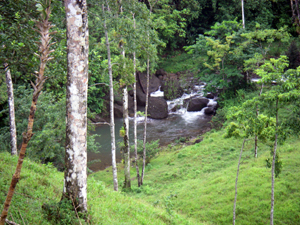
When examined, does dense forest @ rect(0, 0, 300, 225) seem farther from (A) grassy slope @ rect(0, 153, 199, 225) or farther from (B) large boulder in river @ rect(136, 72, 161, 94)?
(B) large boulder in river @ rect(136, 72, 161, 94)

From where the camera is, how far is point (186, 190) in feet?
38.4

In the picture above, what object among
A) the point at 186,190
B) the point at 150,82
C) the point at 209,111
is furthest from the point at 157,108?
the point at 186,190

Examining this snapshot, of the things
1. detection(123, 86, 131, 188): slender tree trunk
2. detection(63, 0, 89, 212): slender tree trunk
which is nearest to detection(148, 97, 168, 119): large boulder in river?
detection(123, 86, 131, 188): slender tree trunk

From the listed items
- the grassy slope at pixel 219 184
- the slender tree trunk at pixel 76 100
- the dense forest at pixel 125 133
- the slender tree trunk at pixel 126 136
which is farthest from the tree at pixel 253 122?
the slender tree trunk at pixel 76 100

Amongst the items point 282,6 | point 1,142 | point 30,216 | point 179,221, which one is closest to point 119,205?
point 179,221

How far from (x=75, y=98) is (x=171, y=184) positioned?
10153 mm

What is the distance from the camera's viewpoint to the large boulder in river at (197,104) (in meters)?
27.0

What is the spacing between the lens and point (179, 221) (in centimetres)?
719

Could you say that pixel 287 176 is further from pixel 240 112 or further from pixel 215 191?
pixel 240 112

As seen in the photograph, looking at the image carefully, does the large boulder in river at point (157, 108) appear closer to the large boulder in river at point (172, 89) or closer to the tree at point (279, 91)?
the large boulder in river at point (172, 89)

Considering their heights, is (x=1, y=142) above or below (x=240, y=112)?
below

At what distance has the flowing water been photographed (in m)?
19.2

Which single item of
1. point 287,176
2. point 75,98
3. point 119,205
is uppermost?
point 75,98

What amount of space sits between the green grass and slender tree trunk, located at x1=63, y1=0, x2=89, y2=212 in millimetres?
818
